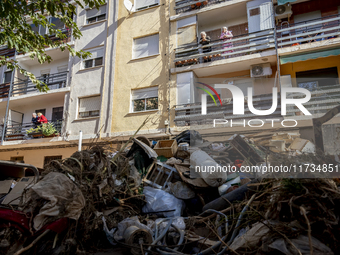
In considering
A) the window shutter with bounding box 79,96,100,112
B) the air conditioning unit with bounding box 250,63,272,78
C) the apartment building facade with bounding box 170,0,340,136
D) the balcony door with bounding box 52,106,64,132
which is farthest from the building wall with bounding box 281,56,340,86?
the balcony door with bounding box 52,106,64,132

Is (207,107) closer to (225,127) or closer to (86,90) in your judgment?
(225,127)

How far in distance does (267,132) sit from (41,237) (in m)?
8.92

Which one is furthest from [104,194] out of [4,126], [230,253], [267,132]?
[4,126]

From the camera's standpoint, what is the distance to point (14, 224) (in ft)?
9.34

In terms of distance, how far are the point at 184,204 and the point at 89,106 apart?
10.9 metres

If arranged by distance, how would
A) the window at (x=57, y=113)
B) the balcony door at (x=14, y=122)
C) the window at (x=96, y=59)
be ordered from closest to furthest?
the window at (x=96, y=59) → the window at (x=57, y=113) → the balcony door at (x=14, y=122)

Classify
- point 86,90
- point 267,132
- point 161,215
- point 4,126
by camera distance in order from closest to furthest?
1. point 161,215
2. point 267,132
3. point 86,90
4. point 4,126

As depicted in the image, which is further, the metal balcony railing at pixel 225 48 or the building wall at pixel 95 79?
the building wall at pixel 95 79

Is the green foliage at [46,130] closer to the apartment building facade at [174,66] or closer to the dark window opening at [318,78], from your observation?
the apartment building facade at [174,66]

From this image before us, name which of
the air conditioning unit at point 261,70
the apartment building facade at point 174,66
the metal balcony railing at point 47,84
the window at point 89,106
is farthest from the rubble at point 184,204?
the metal balcony railing at point 47,84

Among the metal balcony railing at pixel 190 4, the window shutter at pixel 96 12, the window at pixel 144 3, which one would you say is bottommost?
the metal balcony railing at pixel 190 4

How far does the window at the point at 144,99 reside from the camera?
12.6 metres

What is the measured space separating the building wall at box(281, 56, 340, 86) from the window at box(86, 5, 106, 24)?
10702 millimetres

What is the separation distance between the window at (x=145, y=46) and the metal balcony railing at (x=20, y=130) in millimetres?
5935
